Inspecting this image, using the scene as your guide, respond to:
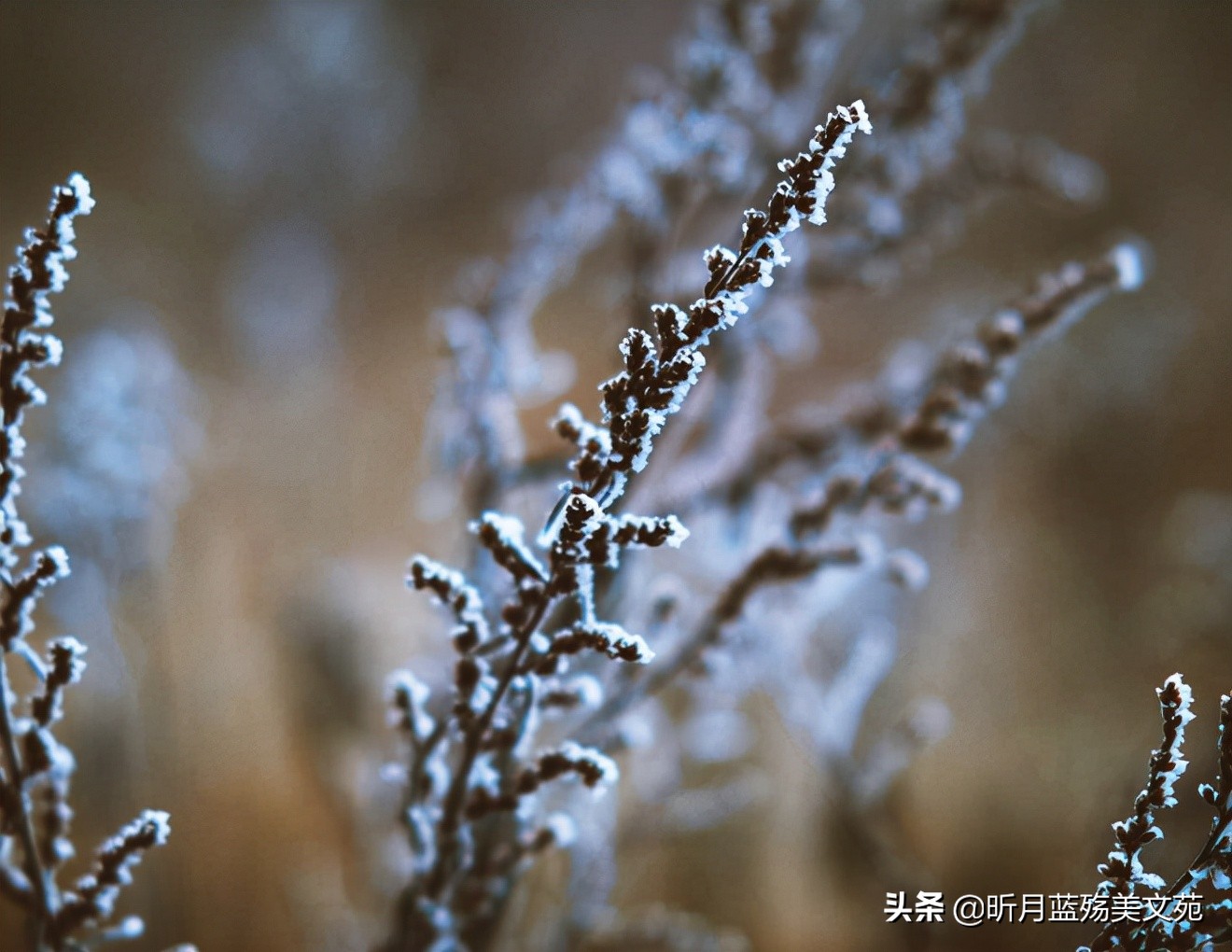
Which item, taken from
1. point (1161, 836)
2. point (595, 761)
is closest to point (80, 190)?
point (595, 761)

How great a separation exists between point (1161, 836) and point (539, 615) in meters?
0.30

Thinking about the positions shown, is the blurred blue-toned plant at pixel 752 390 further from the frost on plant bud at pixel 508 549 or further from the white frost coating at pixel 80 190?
the white frost coating at pixel 80 190

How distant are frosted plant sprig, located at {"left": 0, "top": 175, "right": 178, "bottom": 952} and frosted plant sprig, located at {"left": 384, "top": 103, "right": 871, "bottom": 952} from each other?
0.44 feet

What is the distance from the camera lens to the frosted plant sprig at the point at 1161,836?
378 mm

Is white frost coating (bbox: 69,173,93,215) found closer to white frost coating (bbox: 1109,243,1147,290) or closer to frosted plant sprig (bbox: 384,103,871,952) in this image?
frosted plant sprig (bbox: 384,103,871,952)

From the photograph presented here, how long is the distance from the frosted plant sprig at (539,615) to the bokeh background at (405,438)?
11.3 inches

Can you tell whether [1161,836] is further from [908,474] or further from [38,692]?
[38,692]

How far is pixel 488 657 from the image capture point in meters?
0.43

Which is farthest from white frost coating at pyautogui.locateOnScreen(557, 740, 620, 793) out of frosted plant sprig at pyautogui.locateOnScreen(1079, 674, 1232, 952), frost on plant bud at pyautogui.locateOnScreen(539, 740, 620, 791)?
frosted plant sprig at pyautogui.locateOnScreen(1079, 674, 1232, 952)

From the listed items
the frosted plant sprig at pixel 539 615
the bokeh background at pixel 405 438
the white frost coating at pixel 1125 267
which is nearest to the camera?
the frosted plant sprig at pixel 539 615

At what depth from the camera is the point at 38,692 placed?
41cm

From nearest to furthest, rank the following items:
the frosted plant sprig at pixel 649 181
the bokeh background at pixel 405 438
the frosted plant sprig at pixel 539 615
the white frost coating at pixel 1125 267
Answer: the frosted plant sprig at pixel 539 615
the white frost coating at pixel 1125 267
the frosted plant sprig at pixel 649 181
the bokeh background at pixel 405 438

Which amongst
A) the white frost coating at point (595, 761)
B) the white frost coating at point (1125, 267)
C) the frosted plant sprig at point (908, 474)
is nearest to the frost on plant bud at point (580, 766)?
the white frost coating at point (595, 761)

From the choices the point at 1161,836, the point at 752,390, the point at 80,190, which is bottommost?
the point at 1161,836
